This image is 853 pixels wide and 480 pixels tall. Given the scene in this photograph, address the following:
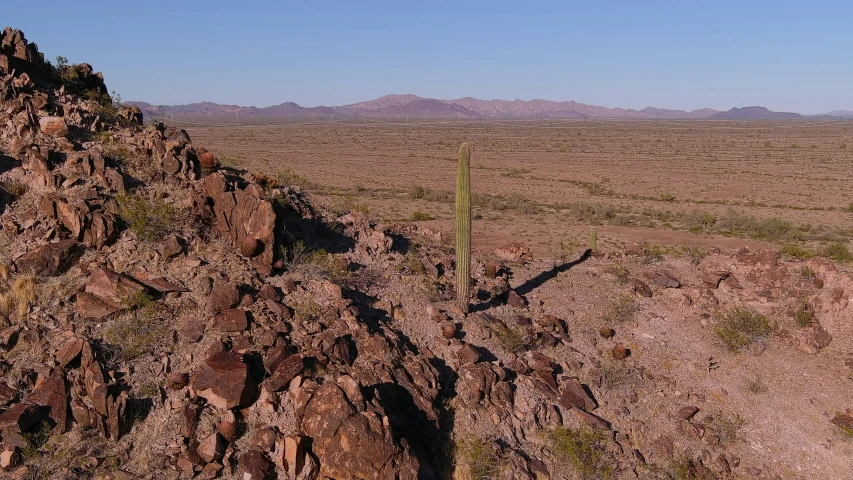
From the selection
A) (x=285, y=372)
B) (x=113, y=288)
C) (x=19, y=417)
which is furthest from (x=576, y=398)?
(x=19, y=417)

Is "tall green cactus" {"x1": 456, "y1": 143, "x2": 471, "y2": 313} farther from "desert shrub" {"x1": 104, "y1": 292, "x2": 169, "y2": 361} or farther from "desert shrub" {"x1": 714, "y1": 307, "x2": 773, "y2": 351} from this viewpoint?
"desert shrub" {"x1": 104, "y1": 292, "x2": 169, "y2": 361}

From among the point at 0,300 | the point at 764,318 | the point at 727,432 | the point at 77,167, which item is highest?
the point at 77,167

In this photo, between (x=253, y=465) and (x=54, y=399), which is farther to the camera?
(x=54, y=399)

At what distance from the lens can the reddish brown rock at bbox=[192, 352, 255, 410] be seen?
7652 mm

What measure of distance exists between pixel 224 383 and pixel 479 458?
374 centimetres

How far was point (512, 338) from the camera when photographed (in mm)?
10820

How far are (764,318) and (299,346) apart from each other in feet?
31.9

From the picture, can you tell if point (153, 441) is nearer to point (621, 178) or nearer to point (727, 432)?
point (727, 432)

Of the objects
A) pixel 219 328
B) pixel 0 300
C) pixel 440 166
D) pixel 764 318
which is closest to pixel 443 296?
pixel 219 328

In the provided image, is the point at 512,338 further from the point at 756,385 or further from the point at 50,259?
the point at 50,259

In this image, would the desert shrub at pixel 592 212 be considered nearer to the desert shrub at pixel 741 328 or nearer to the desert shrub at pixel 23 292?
the desert shrub at pixel 741 328

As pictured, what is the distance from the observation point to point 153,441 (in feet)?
23.8

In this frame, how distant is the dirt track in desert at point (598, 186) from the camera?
89.0ft

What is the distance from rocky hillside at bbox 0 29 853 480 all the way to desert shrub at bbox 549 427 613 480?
0.03 metres
